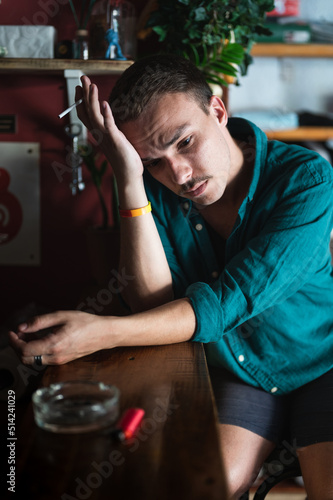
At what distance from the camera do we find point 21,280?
7.07 feet

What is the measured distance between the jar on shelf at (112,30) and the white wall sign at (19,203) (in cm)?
47

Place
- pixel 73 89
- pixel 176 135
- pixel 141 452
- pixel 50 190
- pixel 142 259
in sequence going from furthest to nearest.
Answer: pixel 50 190, pixel 73 89, pixel 142 259, pixel 176 135, pixel 141 452

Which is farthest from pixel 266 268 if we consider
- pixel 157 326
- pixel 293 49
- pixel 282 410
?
pixel 293 49

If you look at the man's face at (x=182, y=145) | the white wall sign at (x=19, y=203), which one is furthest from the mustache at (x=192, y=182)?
the white wall sign at (x=19, y=203)

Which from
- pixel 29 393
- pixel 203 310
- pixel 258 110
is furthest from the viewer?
pixel 258 110

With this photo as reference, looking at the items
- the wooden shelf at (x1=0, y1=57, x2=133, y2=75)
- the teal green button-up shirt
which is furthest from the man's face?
the wooden shelf at (x1=0, y1=57, x2=133, y2=75)

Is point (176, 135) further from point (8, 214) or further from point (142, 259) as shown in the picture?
point (8, 214)

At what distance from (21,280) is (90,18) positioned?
1.06 metres

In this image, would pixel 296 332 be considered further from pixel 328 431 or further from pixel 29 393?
pixel 29 393

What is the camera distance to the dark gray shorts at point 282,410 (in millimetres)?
1302

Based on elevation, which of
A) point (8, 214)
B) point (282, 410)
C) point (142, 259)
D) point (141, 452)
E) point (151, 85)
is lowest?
point (282, 410)

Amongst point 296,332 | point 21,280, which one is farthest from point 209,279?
point 21,280

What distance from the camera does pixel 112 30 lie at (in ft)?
6.01

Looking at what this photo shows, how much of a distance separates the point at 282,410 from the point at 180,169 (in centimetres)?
72
